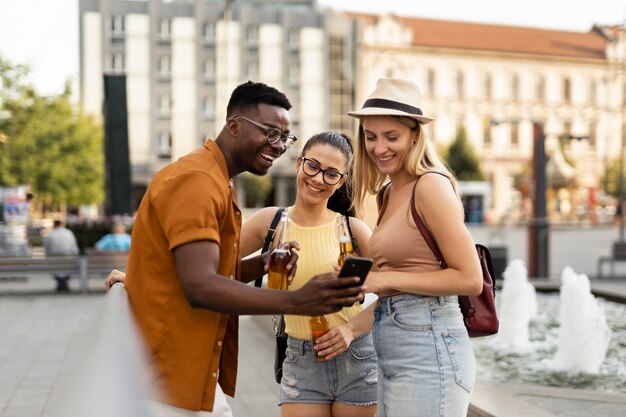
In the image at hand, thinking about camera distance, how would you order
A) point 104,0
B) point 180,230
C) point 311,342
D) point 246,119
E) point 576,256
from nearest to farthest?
point 180,230
point 246,119
point 311,342
point 576,256
point 104,0

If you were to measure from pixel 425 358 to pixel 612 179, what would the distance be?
5881 cm

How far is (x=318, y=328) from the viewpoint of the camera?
9.77 ft

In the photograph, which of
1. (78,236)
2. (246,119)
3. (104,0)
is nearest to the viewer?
(246,119)

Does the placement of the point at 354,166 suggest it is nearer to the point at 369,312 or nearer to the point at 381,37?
the point at 369,312

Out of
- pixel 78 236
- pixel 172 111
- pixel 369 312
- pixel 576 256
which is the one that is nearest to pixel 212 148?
pixel 369 312

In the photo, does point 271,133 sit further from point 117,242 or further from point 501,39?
point 501,39

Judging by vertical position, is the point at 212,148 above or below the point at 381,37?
below

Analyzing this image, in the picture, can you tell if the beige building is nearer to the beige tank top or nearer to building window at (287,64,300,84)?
building window at (287,64,300,84)

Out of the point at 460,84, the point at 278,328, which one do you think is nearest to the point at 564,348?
the point at 278,328

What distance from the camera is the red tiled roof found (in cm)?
6462

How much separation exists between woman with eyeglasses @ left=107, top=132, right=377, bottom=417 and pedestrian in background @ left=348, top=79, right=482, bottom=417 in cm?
36

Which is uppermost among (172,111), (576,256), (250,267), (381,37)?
(381,37)

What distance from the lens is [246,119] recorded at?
2510 mm

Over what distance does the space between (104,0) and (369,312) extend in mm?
60543
